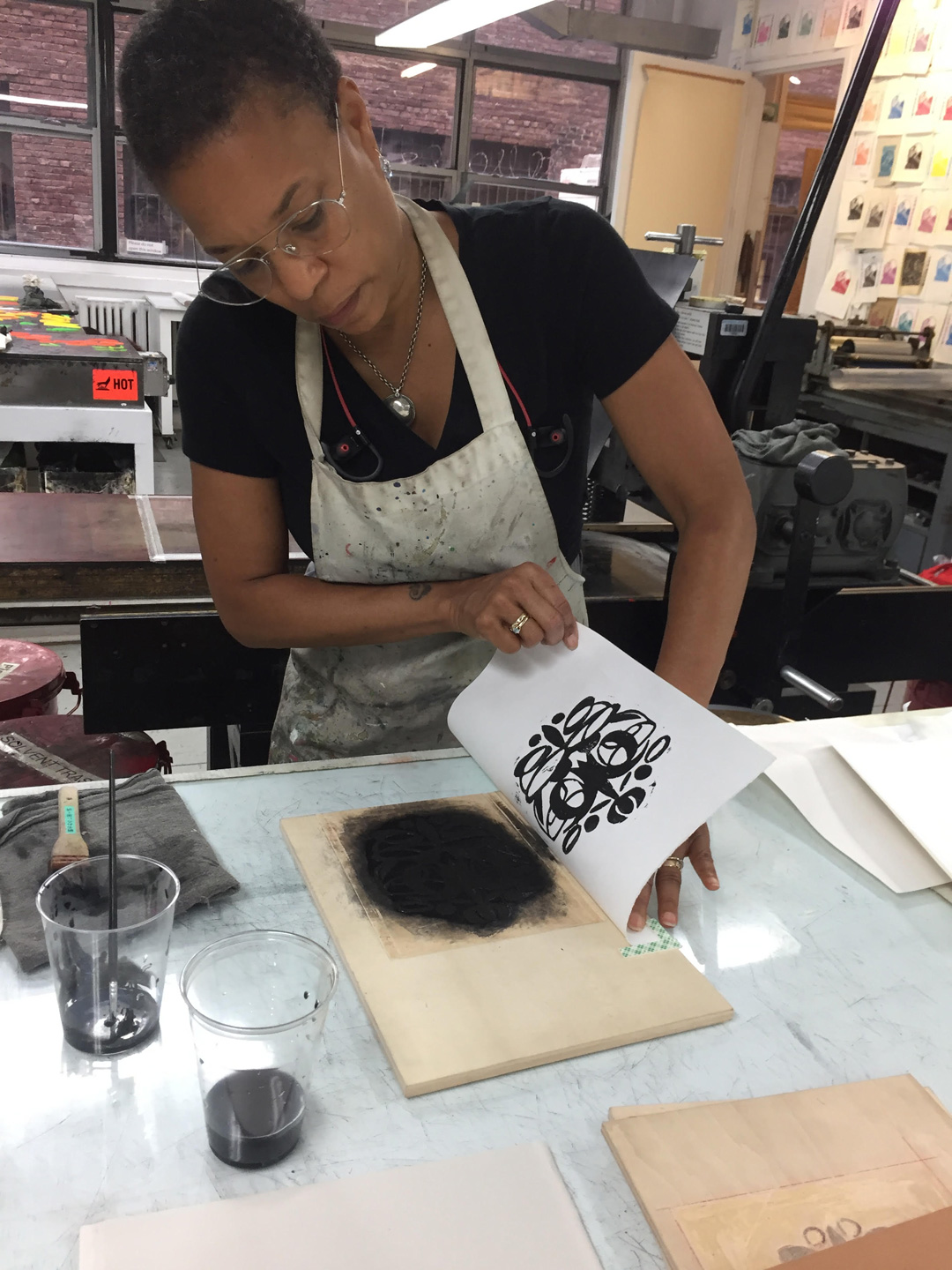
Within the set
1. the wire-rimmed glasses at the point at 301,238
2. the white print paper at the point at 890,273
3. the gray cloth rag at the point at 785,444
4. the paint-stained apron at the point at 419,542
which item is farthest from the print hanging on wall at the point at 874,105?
the wire-rimmed glasses at the point at 301,238

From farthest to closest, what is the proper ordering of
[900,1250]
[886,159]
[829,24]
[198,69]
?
[829,24] → [886,159] → [198,69] → [900,1250]

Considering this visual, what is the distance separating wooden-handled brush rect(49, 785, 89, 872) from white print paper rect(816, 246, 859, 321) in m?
5.46

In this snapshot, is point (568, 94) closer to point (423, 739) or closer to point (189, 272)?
point (189, 272)

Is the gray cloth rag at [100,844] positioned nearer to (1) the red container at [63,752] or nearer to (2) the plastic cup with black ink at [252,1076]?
(2) the plastic cup with black ink at [252,1076]

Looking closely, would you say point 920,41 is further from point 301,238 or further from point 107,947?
point 107,947

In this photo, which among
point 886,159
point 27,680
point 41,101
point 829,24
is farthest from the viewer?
point 41,101

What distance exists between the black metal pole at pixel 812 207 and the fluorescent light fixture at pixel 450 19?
0.57 meters

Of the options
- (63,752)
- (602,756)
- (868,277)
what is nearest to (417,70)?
(868,277)

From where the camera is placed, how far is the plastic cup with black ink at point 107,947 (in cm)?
75

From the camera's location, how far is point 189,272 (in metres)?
6.84

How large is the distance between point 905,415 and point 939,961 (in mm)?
3132

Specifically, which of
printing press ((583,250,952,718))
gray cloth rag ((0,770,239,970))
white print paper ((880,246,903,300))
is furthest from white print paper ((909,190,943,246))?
gray cloth rag ((0,770,239,970))

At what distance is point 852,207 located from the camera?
5.40 m

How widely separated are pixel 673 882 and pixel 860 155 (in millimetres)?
5434
